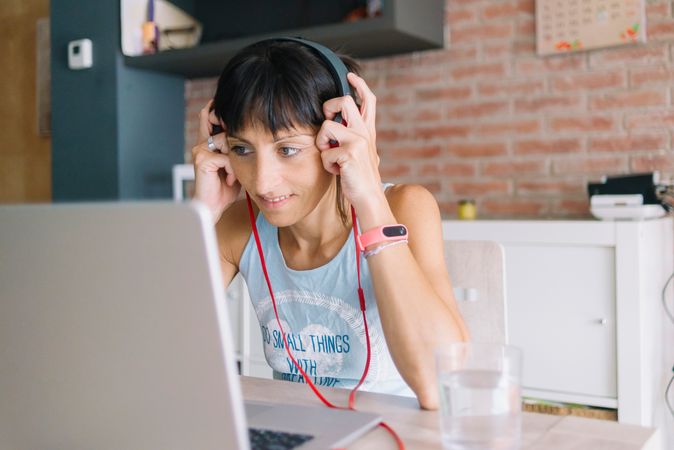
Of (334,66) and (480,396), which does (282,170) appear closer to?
(334,66)

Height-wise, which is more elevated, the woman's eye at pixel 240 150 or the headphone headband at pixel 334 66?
the headphone headband at pixel 334 66

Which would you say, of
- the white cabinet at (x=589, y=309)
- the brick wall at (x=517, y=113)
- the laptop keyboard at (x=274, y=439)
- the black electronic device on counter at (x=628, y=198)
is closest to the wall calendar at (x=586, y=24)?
the brick wall at (x=517, y=113)

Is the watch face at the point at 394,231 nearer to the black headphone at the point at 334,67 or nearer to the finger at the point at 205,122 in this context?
the black headphone at the point at 334,67

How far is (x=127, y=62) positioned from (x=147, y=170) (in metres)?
0.49

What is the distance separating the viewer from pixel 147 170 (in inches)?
131

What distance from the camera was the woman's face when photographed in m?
1.27

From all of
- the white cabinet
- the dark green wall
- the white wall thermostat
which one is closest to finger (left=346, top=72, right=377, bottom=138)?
the white cabinet

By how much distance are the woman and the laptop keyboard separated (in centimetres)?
34

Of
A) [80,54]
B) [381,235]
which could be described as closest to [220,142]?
[381,235]

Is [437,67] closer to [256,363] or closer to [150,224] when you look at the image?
[256,363]

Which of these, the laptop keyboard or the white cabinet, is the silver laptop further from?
the white cabinet

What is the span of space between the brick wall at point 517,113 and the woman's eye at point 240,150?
58.1 inches

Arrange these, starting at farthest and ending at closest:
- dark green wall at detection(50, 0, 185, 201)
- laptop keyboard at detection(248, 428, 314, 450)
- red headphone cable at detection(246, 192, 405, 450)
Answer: dark green wall at detection(50, 0, 185, 201) → red headphone cable at detection(246, 192, 405, 450) → laptop keyboard at detection(248, 428, 314, 450)

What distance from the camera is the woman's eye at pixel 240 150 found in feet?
4.42
